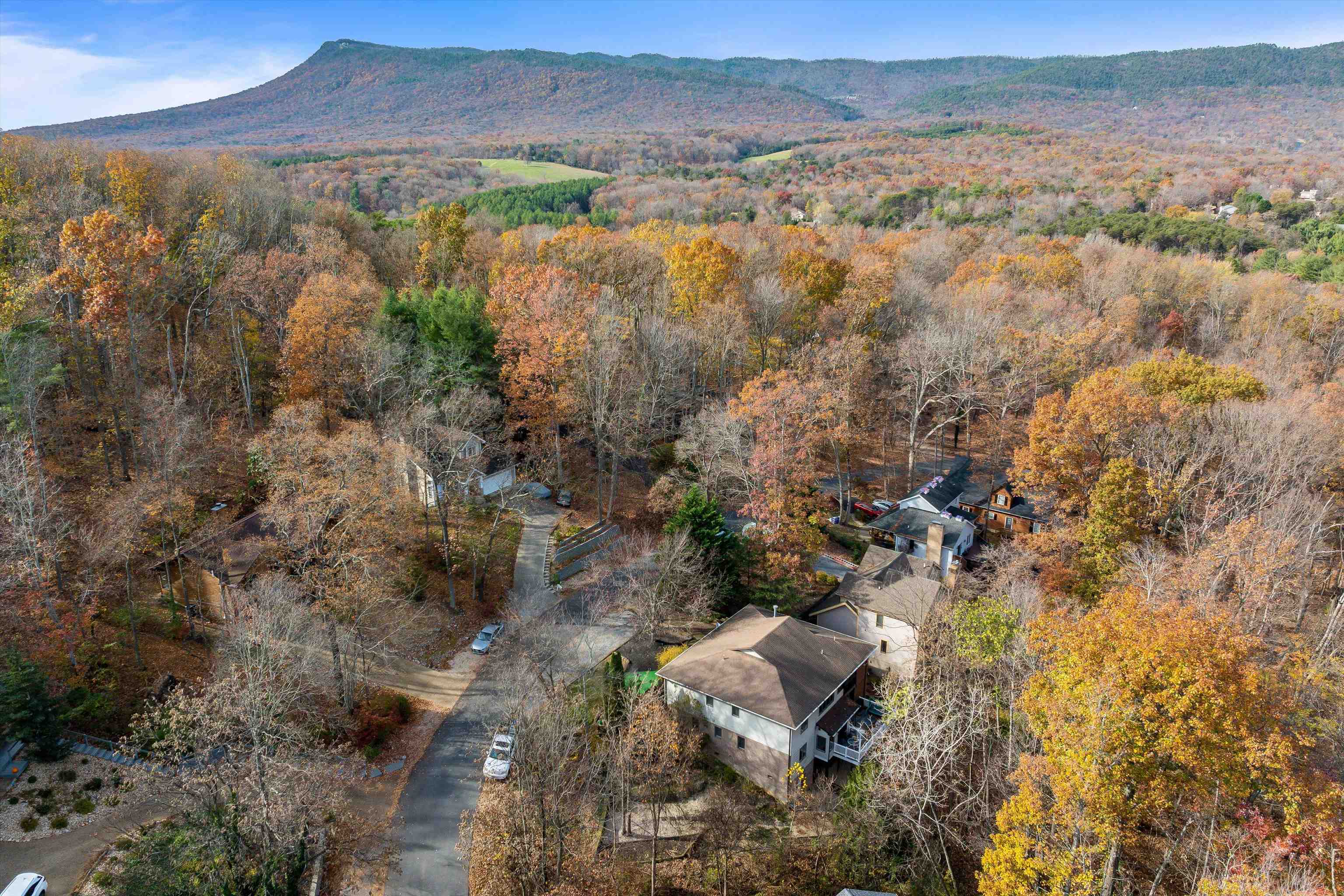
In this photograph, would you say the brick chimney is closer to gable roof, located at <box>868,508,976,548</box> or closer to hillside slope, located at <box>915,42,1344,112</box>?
gable roof, located at <box>868,508,976,548</box>

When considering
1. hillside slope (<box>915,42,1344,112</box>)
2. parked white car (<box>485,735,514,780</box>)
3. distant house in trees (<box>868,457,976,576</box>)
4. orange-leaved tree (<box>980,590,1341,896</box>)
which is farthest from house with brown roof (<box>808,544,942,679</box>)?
hillside slope (<box>915,42,1344,112</box>)

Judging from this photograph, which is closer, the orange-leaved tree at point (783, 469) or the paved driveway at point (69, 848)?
the paved driveway at point (69, 848)

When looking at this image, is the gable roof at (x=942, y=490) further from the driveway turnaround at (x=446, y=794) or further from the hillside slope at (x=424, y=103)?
the hillside slope at (x=424, y=103)

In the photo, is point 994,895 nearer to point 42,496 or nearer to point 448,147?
point 42,496

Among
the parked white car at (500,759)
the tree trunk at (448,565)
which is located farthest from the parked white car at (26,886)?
the tree trunk at (448,565)

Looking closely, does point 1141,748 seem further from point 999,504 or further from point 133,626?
point 133,626

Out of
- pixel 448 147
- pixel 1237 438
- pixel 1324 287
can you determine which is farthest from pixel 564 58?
pixel 1237 438

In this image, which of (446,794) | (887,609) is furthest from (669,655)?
(446,794)
